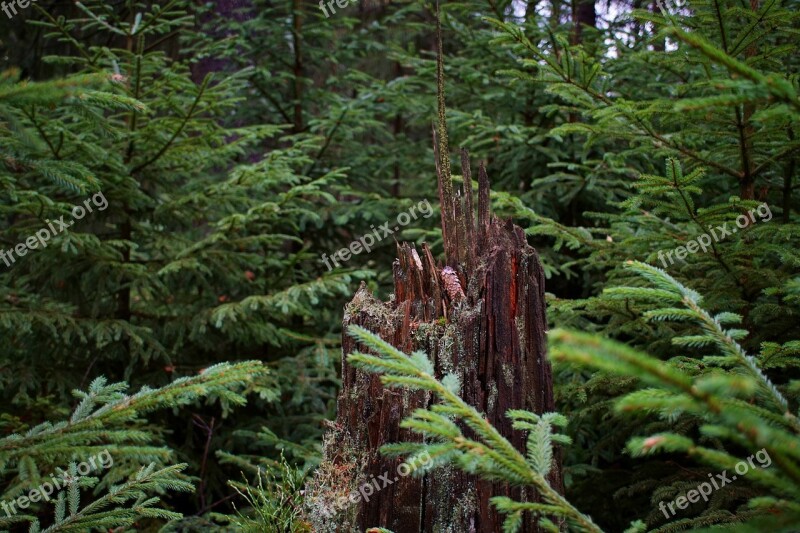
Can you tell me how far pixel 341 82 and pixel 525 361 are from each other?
4.55 m

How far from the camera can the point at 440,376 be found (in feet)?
8.26

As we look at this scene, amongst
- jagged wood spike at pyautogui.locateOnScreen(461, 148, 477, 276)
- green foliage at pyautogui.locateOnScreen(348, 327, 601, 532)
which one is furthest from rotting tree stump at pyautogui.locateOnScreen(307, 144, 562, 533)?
green foliage at pyautogui.locateOnScreen(348, 327, 601, 532)

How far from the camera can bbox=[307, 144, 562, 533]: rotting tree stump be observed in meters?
2.34

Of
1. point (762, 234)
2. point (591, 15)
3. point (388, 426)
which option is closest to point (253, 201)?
point (388, 426)

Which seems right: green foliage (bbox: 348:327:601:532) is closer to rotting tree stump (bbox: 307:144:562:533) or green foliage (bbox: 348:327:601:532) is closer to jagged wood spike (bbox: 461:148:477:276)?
rotting tree stump (bbox: 307:144:562:533)

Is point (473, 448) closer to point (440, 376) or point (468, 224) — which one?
point (440, 376)

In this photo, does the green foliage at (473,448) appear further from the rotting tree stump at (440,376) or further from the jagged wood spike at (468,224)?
the jagged wood spike at (468,224)

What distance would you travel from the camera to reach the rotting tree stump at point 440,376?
7.68ft

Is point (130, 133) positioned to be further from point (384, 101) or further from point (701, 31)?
point (701, 31)

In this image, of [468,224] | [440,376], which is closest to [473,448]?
[440,376]

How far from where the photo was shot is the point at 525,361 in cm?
247

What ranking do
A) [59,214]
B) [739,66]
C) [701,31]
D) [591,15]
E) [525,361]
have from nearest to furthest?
1. [739,66]
2. [525,361]
3. [701,31]
4. [59,214]
5. [591,15]

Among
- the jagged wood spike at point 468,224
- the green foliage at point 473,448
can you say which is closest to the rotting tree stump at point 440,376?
the jagged wood spike at point 468,224

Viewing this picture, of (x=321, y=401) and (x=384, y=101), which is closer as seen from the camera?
(x=321, y=401)
